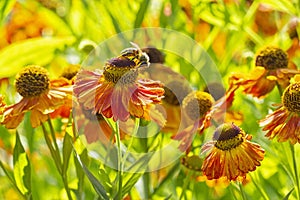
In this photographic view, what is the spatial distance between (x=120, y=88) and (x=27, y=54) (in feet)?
1.25

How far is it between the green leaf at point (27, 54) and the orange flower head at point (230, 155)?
0.39 metres

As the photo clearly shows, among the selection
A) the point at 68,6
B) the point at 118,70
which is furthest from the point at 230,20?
the point at 118,70

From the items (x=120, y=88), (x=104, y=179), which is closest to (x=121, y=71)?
(x=120, y=88)

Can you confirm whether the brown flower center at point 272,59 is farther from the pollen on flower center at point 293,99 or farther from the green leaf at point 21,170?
the green leaf at point 21,170

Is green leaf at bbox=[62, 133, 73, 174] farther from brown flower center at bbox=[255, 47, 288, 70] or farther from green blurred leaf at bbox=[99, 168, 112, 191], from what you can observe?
brown flower center at bbox=[255, 47, 288, 70]

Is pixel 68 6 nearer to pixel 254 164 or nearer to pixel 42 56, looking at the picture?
pixel 42 56

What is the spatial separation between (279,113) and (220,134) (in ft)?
0.26

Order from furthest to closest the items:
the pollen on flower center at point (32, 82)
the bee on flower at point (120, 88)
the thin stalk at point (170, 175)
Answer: the thin stalk at point (170, 175) → the pollen on flower center at point (32, 82) → the bee on flower at point (120, 88)

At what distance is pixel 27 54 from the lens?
1.20 metres

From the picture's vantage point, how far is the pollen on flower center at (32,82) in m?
0.98

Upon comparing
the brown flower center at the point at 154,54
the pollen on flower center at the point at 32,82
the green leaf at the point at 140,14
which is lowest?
the pollen on flower center at the point at 32,82

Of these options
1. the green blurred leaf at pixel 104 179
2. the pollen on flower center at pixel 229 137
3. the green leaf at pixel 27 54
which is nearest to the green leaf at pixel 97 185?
the green blurred leaf at pixel 104 179

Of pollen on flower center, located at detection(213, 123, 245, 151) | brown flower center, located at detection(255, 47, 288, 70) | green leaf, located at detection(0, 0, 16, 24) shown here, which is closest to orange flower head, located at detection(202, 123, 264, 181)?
pollen on flower center, located at detection(213, 123, 245, 151)

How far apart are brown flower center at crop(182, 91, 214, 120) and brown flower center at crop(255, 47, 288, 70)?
10 centimetres
